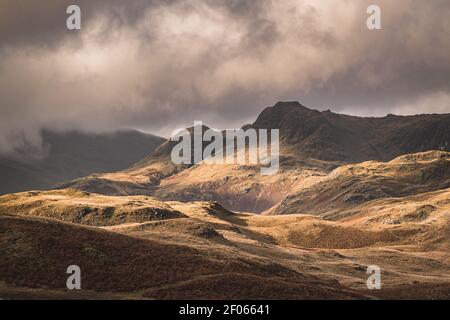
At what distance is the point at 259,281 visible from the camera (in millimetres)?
74438

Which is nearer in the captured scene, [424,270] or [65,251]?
[65,251]

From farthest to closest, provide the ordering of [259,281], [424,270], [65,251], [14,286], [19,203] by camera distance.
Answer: [19,203]
[424,270]
[65,251]
[259,281]
[14,286]

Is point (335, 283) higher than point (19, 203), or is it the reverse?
point (19, 203)

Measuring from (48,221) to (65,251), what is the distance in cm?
1384
